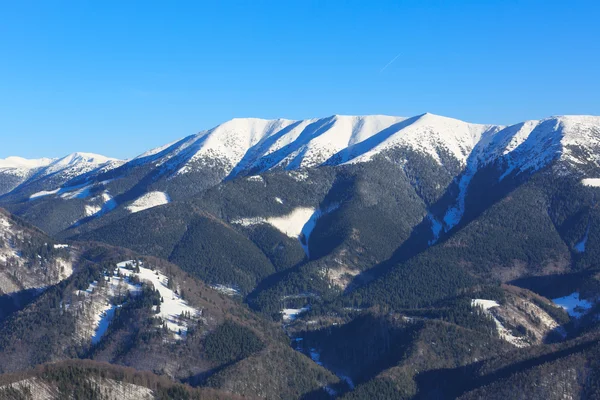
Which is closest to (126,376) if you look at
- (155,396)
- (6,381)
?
(155,396)

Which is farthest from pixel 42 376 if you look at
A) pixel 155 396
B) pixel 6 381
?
pixel 155 396

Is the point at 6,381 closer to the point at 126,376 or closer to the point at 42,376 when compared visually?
the point at 42,376

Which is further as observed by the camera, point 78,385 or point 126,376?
point 126,376

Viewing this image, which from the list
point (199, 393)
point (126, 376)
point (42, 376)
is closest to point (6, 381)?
point (42, 376)

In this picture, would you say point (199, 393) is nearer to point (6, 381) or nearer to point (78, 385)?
point (78, 385)

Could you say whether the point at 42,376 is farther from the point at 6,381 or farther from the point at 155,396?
the point at 155,396

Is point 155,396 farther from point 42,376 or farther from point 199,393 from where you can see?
point 42,376

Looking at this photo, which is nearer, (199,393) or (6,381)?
(6,381)
